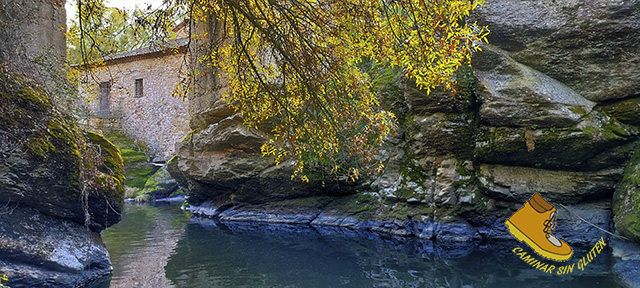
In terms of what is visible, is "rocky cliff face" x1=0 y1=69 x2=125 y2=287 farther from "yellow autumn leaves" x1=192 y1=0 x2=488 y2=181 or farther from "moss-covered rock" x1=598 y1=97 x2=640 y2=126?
"moss-covered rock" x1=598 y1=97 x2=640 y2=126

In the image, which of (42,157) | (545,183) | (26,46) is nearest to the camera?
(42,157)

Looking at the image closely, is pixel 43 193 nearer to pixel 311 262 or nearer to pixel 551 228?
pixel 311 262

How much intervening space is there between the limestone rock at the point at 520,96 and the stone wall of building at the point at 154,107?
17380 mm

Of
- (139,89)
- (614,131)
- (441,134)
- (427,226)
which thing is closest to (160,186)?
(139,89)

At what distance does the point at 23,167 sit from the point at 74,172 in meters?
0.68

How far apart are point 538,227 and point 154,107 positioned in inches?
867

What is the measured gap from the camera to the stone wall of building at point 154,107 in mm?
24219

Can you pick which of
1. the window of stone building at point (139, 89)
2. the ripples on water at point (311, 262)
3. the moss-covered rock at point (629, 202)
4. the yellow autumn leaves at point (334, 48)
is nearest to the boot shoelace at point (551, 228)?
the ripples on water at point (311, 262)

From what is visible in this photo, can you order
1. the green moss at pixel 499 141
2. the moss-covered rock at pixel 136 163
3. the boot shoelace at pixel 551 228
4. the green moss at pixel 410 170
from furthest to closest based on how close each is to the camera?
the moss-covered rock at pixel 136 163 < the green moss at pixel 410 170 < the green moss at pixel 499 141 < the boot shoelace at pixel 551 228

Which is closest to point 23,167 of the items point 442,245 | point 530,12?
point 442,245

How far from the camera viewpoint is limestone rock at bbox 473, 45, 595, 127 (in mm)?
9109

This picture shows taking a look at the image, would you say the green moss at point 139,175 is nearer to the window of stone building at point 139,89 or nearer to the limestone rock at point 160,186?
the limestone rock at point 160,186

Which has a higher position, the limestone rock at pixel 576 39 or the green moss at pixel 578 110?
the limestone rock at pixel 576 39

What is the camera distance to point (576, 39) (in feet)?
30.1
